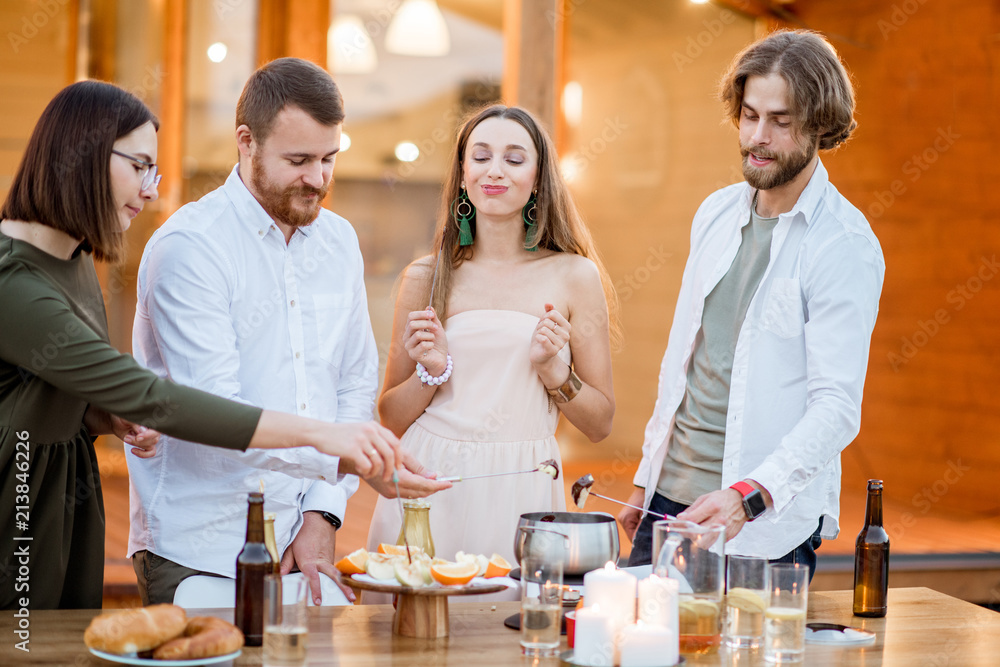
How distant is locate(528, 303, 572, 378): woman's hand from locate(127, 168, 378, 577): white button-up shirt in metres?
0.47

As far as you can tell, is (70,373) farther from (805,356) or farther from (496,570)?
(805,356)

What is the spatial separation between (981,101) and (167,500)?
5362 millimetres

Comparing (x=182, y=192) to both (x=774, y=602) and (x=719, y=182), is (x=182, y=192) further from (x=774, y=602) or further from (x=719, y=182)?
(x=774, y=602)

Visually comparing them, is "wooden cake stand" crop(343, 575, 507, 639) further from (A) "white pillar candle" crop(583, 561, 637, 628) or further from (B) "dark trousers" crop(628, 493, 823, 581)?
(B) "dark trousers" crop(628, 493, 823, 581)

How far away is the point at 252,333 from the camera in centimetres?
228

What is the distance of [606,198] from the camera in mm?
6590

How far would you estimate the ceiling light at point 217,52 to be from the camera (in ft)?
19.1

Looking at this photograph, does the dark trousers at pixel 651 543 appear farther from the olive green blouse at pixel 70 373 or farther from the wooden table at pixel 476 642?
the olive green blouse at pixel 70 373

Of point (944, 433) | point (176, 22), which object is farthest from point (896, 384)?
point (176, 22)

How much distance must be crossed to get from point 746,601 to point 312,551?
1006 millimetres

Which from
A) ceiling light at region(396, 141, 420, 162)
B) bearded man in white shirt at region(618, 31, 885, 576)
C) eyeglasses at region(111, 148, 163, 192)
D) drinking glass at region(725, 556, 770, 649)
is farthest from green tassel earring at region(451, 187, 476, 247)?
ceiling light at region(396, 141, 420, 162)

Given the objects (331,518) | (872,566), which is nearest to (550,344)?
(331,518)

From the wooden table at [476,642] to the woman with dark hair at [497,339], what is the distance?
23.8 inches

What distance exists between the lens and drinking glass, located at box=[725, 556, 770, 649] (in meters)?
1.74
